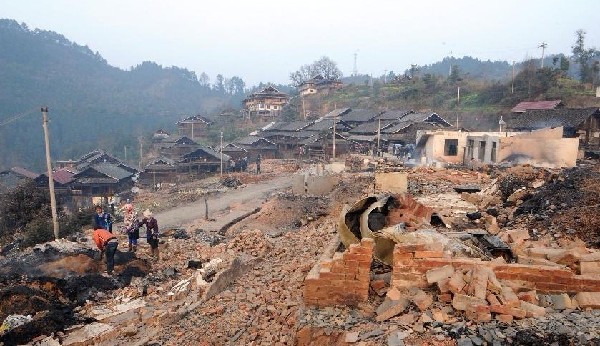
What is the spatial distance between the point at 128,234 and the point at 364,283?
7.32m

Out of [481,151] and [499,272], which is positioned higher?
[481,151]

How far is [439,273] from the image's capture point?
15.6ft

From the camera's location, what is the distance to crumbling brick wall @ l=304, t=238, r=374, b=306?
5.05 metres

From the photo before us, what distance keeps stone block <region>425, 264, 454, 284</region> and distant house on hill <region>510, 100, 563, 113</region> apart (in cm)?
3497

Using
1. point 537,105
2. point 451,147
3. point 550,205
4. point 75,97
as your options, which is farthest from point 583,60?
point 75,97

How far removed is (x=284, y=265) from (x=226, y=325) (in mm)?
2412

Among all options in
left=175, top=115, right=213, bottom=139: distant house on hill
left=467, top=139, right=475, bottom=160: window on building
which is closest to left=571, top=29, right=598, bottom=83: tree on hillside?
left=467, top=139, right=475, bottom=160: window on building

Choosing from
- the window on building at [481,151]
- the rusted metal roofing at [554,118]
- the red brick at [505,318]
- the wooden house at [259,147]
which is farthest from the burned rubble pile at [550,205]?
the wooden house at [259,147]

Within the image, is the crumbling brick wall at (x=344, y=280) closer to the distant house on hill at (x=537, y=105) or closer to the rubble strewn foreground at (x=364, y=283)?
the rubble strewn foreground at (x=364, y=283)

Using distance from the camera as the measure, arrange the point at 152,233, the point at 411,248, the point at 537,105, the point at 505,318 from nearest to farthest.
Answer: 1. the point at 505,318
2. the point at 411,248
3. the point at 152,233
4. the point at 537,105

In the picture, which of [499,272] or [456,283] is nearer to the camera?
[456,283]

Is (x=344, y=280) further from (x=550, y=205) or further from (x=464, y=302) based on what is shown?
(x=550, y=205)

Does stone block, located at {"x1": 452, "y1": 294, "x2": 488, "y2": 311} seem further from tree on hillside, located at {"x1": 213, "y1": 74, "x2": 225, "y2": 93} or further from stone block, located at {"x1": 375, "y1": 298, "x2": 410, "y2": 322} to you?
tree on hillside, located at {"x1": 213, "y1": 74, "x2": 225, "y2": 93}

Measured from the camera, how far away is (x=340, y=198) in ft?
58.5
